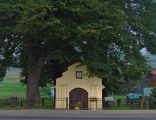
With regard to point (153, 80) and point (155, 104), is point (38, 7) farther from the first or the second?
point (153, 80)

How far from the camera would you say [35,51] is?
162 feet

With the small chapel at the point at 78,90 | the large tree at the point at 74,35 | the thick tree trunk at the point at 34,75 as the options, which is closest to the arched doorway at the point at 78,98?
the small chapel at the point at 78,90

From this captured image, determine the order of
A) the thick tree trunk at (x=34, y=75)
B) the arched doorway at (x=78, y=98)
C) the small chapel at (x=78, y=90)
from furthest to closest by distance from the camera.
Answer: the thick tree trunk at (x=34, y=75)
the small chapel at (x=78, y=90)
the arched doorway at (x=78, y=98)

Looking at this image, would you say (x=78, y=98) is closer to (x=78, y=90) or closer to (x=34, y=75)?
(x=78, y=90)

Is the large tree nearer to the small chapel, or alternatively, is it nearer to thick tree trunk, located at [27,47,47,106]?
thick tree trunk, located at [27,47,47,106]

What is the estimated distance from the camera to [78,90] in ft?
155

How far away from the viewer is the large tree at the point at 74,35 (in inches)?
1654

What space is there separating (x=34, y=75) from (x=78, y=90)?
4851mm

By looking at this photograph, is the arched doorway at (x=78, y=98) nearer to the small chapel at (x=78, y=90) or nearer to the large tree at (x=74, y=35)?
the small chapel at (x=78, y=90)

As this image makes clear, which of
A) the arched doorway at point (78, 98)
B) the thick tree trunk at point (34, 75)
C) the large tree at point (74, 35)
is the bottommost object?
the arched doorway at point (78, 98)

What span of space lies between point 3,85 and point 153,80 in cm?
6689

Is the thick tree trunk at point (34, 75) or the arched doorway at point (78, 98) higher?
the thick tree trunk at point (34, 75)

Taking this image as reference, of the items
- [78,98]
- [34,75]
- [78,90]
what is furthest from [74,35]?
[34,75]

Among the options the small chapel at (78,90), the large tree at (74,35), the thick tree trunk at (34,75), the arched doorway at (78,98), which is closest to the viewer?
the large tree at (74,35)
